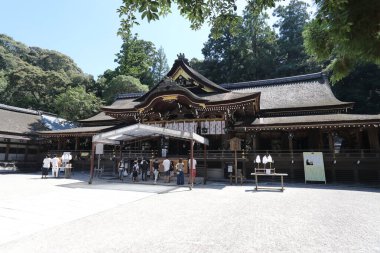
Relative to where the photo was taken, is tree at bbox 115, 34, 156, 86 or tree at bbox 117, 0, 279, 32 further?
tree at bbox 115, 34, 156, 86

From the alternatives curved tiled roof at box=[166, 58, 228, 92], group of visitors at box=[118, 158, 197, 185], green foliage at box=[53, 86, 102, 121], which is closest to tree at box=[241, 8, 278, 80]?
curved tiled roof at box=[166, 58, 228, 92]

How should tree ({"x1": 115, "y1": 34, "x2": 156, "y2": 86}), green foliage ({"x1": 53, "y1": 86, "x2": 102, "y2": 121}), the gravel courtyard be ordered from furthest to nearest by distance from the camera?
1. tree ({"x1": 115, "y1": 34, "x2": 156, "y2": 86})
2. green foliage ({"x1": 53, "y1": 86, "x2": 102, "y2": 121})
3. the gravel courtyard

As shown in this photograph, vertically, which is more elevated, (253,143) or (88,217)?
(253,143)

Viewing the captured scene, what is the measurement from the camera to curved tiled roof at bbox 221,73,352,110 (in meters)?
20.3

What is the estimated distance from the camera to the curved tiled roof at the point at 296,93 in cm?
2031

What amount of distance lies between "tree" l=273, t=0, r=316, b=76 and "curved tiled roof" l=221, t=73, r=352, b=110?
1766 centimetres

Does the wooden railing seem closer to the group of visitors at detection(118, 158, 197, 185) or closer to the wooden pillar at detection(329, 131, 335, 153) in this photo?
the wooden pillar at detection(329, 131, 335, 153)

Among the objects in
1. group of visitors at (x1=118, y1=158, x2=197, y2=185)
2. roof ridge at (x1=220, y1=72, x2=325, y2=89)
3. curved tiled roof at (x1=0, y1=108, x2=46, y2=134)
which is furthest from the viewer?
roof ridge at (x1=220, y1=72, x2=325, y2=89)

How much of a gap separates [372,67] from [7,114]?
46.0 metres

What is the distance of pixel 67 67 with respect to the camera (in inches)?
2739

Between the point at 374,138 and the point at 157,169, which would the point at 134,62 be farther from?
the point at 374,138

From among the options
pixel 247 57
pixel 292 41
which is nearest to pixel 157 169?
pixel 247 57

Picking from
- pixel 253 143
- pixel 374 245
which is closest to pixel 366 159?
pixel 253 143

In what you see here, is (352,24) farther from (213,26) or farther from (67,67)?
(67,67)
